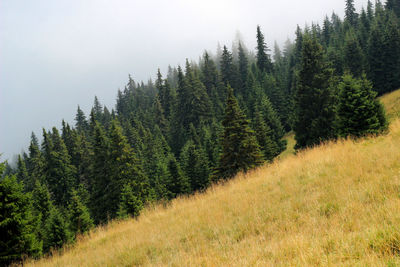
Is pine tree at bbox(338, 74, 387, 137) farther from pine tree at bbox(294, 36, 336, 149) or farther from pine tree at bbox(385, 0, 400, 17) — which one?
pine tree at bbox(385, 0, 400, 17)

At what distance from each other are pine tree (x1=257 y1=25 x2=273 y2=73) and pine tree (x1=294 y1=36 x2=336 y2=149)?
56.6 metres

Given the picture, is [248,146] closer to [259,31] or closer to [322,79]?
[322,79]

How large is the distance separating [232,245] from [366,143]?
7.98 metres

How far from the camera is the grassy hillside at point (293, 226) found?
10.5ft

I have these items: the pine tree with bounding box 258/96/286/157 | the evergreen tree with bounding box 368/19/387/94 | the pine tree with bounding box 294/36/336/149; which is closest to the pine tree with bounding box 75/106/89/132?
the pine tree with bounding box 258/96/286/157

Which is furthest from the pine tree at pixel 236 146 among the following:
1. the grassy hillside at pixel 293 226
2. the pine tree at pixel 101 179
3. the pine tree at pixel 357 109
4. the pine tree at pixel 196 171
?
the grassy hillside at pixel 293 226

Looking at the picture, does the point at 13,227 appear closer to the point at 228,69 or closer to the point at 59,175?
the point at 59,175

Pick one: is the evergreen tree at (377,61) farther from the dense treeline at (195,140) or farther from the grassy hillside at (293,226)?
the grassy hillside at (293,226)

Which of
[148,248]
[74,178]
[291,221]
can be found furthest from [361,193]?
[74,178]

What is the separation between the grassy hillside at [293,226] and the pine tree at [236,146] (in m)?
15.5

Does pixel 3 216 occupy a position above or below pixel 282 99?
below

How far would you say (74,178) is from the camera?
163 ft

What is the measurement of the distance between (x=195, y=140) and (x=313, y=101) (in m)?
32.4

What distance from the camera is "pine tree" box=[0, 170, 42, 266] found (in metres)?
9.45
